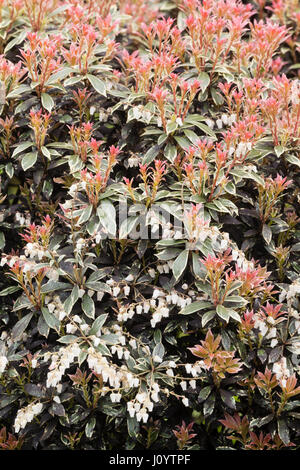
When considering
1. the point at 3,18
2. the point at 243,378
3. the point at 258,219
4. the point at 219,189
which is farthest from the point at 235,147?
the point at 3,18

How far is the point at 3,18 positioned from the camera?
294 centimetres

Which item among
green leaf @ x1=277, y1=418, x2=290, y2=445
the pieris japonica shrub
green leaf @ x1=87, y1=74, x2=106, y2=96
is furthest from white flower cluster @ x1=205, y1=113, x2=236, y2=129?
green leaf @ x1=277, y1=418, x2=290, y2=445

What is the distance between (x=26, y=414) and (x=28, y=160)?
3.66 feet

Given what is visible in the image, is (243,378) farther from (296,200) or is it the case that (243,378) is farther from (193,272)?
(296,200)

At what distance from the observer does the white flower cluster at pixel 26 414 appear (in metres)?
2.12

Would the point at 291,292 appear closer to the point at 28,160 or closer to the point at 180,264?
the point at 180,264

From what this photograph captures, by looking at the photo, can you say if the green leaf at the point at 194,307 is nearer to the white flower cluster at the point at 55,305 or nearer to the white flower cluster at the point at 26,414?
the white flower cluster at the point at 55,305

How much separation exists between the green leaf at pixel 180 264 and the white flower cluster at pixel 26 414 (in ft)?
2.63

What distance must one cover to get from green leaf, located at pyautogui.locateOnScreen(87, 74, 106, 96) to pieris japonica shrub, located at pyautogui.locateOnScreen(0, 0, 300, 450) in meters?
0.01

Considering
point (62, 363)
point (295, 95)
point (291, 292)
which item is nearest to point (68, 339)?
point (62, 363)

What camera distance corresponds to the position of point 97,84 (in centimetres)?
253

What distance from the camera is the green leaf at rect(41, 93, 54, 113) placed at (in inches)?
97.0

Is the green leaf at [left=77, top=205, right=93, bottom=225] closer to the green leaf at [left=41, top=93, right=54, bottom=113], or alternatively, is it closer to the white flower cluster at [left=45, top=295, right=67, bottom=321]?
the white flower cluster at [left=45, top=295, right=67, bottom=321]
